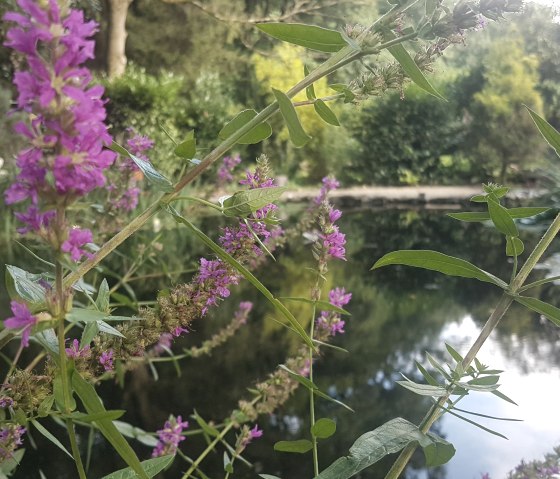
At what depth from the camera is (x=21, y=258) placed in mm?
1769

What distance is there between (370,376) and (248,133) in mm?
1050

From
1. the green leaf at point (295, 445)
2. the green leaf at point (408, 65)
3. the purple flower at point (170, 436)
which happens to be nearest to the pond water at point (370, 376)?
the purple flower at point (170, 436)

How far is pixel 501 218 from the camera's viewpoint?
8.5 inches

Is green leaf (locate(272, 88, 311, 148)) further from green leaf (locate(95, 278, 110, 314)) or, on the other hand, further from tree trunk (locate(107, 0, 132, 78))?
tree trunk (locate(107, 0, 132, 78))

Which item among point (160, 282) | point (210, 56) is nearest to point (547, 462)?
point (160, 282)

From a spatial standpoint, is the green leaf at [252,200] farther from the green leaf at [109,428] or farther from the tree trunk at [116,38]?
the tree trunk at [116,38]

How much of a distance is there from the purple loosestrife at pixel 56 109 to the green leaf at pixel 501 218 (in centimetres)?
13

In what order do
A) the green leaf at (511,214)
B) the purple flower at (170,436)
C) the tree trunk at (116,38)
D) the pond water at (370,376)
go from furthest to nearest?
the tree trunk at (116,38), the pond water at (370,376), the purple flower at (170,436), the green leaf at (511,214)

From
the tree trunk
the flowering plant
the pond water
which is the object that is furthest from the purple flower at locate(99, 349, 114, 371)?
the tree trunk

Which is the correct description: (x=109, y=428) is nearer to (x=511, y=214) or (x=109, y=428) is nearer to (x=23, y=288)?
(x=23, y=288)

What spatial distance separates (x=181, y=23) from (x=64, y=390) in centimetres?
534

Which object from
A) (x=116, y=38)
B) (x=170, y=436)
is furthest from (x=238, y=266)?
(x=116, y=38)

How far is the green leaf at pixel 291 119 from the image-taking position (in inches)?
6.6

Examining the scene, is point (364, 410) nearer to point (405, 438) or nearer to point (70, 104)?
point (405, 438)
